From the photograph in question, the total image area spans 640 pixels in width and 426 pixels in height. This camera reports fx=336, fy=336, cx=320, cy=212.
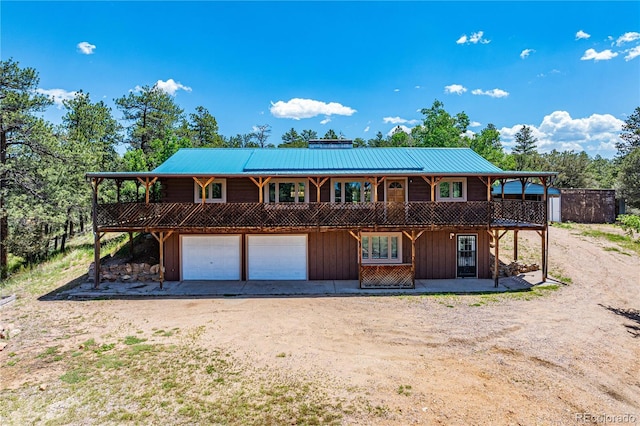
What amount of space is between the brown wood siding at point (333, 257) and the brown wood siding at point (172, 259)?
637 cm

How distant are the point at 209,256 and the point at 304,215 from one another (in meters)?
5.21

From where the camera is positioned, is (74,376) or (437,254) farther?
(437,254)

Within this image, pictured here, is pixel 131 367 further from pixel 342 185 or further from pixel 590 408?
pixel 342 185

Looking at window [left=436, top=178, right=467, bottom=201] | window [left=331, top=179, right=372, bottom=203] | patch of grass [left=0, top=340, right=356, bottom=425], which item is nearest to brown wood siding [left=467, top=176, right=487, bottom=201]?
window [left=436, top=178, right=467, bottom=201]

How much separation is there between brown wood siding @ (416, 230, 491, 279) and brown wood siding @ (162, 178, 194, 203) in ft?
37.3

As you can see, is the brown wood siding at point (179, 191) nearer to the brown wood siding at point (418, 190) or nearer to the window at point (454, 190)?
the brown wood siding at point (418, 190)

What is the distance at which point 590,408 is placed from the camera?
622 cm

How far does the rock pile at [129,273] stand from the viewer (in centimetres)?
1573

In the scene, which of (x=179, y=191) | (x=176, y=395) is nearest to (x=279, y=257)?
(x=179, y=191)

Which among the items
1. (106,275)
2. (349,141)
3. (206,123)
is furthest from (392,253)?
(206,123)

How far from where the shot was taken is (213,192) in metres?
16.6

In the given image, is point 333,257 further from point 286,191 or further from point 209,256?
point 209,256

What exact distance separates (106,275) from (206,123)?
33.1 metres

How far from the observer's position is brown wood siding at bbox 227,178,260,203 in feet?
54.1
